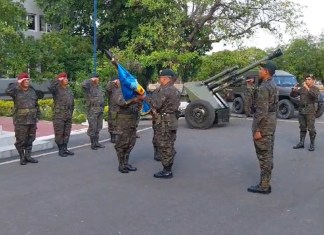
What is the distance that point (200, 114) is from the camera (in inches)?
498

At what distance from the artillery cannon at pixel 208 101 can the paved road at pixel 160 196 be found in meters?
3.57

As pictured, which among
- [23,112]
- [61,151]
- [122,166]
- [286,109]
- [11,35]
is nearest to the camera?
[122,166]

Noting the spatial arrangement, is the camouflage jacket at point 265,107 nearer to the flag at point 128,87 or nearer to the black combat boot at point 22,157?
the flag at point 128,87

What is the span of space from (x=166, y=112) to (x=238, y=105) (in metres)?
11.5

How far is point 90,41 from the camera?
21844 mm

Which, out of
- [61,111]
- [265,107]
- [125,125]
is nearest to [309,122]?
[265,107]

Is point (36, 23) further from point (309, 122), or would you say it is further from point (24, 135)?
point (309, 122)

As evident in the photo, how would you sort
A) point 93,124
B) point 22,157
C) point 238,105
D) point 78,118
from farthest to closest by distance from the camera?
point 238,105, point 78,118, point 93,124, point 22,157

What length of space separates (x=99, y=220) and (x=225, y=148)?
524 centimetres

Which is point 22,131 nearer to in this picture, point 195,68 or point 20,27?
point 20,27

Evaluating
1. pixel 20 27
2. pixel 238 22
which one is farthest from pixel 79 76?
pixel 238 22

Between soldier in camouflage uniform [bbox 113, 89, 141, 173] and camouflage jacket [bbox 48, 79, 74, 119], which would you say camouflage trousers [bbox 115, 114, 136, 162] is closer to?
soldier in camouflage uniform [bbox 113, 89, 141, 173]

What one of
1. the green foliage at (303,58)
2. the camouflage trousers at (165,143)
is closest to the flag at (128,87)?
the camouflage trousers at (165,143)

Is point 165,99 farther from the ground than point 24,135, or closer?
farther from the ground
